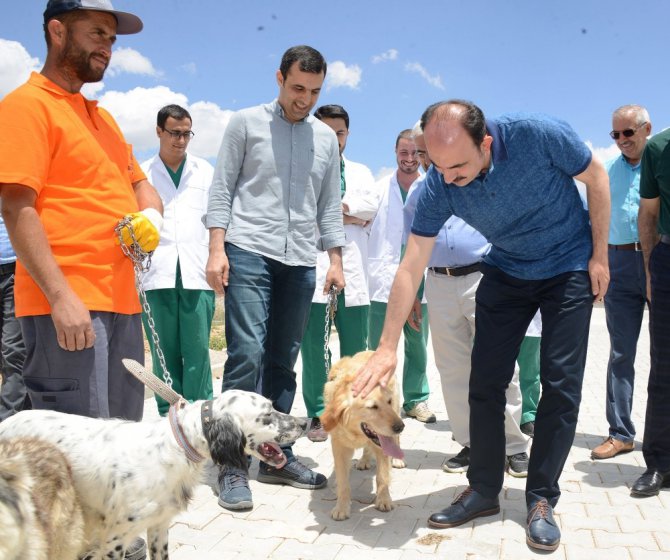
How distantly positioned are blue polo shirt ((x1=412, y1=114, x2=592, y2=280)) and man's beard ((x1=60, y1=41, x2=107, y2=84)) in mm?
1936

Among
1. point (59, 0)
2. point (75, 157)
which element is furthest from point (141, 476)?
point (59, 0)

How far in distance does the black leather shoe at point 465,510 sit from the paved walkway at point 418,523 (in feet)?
0.14

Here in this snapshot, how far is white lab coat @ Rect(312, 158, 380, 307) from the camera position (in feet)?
19.0

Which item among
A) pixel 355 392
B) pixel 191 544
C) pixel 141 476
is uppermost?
pixel 355 392

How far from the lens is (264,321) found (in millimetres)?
4148

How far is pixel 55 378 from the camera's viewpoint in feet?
8.91

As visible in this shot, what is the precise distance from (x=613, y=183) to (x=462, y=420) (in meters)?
2.65

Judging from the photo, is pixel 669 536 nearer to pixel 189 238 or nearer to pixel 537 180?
pixel 537 180

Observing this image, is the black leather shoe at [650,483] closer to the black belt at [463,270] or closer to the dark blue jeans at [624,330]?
the dark blue jeans at [624,330]

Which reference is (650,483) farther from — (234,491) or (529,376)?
(234,491)

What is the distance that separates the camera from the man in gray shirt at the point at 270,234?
4.05 m

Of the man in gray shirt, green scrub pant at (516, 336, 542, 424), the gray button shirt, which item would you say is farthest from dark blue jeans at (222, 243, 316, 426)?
green scrub pant at (516, 336, 542, 424)

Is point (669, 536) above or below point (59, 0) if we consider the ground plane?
below

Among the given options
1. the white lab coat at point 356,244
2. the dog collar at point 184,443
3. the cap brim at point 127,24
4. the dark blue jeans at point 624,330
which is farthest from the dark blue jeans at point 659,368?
the cap brim at point 127,24
